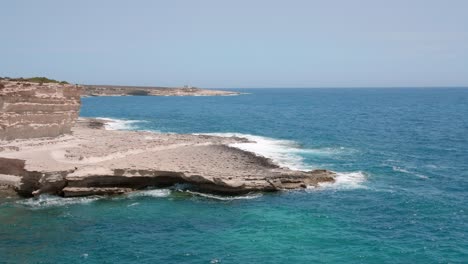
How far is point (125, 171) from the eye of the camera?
37.3 m

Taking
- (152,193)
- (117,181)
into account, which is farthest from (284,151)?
(117,181)

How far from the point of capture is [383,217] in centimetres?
3209

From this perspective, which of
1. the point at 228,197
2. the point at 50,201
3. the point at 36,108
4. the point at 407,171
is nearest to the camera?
the point at 50,201

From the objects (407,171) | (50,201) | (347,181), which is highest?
(407,171)

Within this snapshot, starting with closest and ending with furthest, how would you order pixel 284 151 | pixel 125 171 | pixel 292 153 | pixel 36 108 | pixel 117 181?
pixel 125 171
pixel 117 181
pixel 36 108
pixel 292 153
pixel 284 151

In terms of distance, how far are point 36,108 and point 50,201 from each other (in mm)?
15498

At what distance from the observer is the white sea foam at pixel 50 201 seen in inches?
1362

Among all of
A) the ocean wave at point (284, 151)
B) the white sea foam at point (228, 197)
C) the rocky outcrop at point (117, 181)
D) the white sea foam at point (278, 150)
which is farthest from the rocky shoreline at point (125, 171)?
the ocean wave at point (284, 151)

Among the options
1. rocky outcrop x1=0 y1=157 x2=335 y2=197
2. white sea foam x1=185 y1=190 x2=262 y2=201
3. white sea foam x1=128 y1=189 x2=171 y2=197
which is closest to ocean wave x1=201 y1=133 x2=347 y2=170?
rocky outcrop x1=0 y1=157 x2=335 y2=197

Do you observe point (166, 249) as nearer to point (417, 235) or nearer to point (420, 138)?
point (417, 235)

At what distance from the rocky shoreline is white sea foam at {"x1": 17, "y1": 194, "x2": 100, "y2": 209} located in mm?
558

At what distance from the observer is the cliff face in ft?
146

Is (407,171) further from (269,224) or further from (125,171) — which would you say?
(125,171)

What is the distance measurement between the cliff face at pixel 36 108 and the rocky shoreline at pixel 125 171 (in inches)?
50.0
